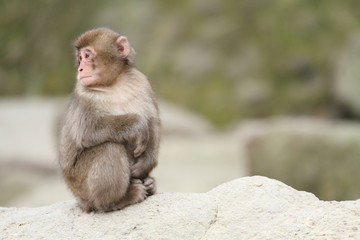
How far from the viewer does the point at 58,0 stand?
72.7ft

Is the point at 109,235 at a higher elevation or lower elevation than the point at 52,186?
higher

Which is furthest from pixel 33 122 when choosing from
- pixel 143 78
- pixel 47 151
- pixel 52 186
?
pixel 143 78

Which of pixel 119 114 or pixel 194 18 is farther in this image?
pixel 194 18

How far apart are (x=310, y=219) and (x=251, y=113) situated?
14.1 m

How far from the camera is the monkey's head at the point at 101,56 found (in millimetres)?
6578

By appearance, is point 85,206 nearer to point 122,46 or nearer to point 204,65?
point 122,46

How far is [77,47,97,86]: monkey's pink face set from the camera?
6531 millimetres

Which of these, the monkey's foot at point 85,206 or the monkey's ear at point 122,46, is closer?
the monkey's foot at point 85,206

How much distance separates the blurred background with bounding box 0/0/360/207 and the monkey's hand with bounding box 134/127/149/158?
870 cm

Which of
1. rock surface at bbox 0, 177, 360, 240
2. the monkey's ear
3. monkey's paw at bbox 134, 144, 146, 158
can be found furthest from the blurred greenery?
rock surface at bbox 0, 177, 360, 240

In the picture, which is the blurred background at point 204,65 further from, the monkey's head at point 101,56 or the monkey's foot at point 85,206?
the monkey's foot at point 85,206

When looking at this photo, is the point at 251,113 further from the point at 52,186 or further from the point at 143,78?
the point at 143,78

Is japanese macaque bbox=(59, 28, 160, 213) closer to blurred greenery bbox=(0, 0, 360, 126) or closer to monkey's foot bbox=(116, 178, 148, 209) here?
monkey's foot bbox=(116, 178, 148, 209)

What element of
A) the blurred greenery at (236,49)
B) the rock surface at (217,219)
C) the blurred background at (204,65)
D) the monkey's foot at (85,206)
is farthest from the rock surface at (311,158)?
the blurred greenery at (236,49)
